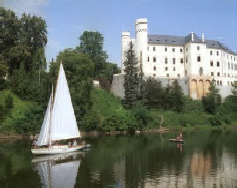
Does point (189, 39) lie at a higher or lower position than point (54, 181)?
higher

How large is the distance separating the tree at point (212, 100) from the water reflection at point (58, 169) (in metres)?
39.4

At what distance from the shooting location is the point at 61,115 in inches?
1190

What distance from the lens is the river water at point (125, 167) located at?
62.4 feet

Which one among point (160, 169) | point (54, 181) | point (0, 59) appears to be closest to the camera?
point (54, 181)

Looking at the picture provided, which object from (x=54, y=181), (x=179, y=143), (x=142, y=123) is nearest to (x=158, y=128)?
(x=142, y=123)

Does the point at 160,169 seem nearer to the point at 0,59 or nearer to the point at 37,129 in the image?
the point at 37,129

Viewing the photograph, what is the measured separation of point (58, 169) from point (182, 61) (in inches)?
2089

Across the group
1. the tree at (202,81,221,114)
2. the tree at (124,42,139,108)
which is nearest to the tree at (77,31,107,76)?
the tree at (124,42,139,108)

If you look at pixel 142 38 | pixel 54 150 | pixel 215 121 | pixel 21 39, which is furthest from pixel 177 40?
pixel 54 150

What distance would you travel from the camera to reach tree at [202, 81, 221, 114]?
63188mm

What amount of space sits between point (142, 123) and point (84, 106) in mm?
10028

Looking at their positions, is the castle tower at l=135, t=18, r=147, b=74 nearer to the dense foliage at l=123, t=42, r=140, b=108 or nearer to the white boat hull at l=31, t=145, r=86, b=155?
the dense foliage at l=123, t=42, r=140, b=108

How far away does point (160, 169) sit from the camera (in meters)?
22.3

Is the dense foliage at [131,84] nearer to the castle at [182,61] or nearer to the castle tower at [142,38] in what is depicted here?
the castle at [182,61]
